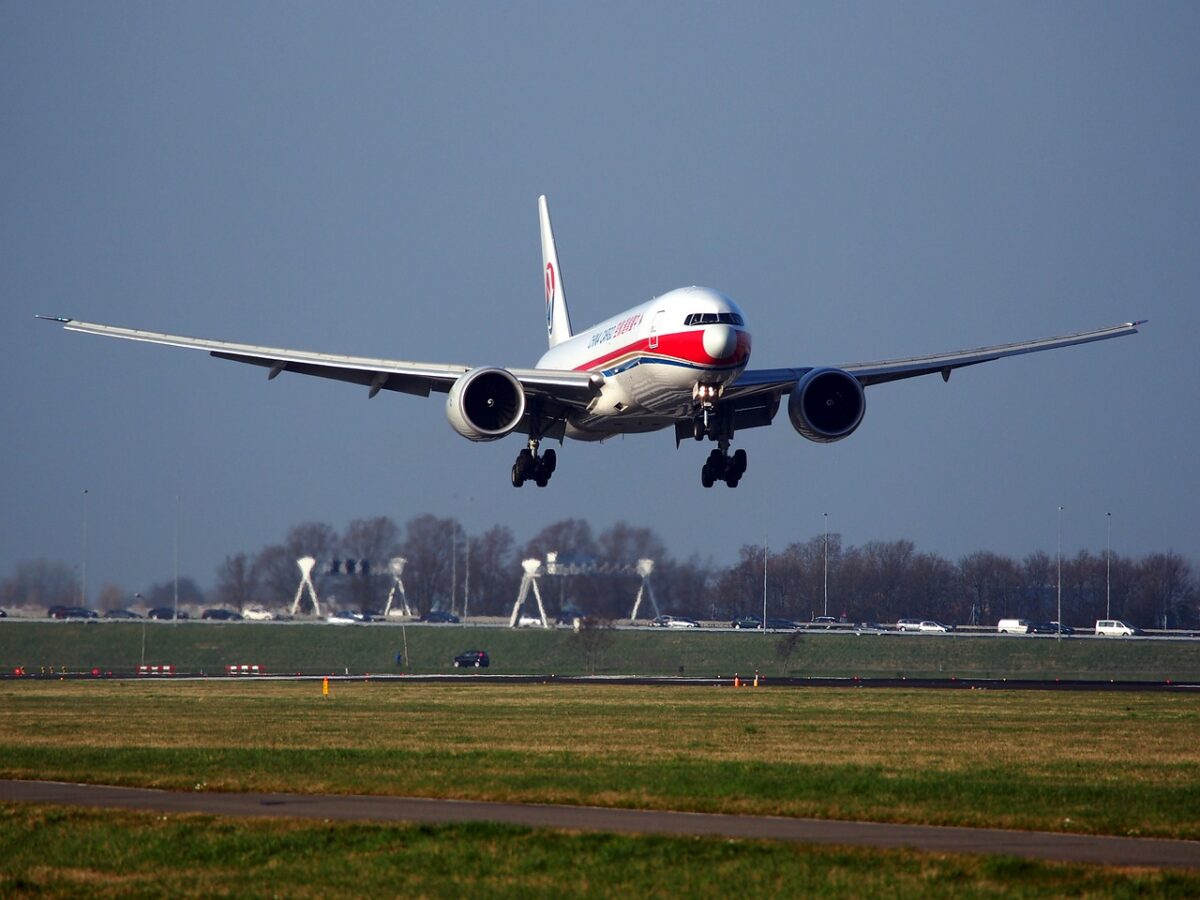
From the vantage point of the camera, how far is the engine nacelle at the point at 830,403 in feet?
157

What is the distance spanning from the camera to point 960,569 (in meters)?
147

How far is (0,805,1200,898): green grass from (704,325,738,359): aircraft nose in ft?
67.4

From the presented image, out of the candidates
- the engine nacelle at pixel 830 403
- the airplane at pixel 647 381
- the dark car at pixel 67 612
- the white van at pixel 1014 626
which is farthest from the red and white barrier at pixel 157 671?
the white van at pixel 1014 626

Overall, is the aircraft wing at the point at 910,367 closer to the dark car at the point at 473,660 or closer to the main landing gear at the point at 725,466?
the main landing gear at the point at 725,466

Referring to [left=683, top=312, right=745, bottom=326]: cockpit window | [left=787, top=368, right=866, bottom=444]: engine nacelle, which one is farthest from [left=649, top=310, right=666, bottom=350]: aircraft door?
[left=787, top=368, right=866, bottom=444]: engine nacelle

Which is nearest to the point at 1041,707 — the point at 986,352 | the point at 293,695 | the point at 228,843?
the point at 986,352

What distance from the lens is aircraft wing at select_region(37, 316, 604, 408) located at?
47.3 meters

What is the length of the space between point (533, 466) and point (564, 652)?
173ft

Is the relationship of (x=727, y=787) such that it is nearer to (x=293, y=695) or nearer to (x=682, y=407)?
(x=682, y=407)

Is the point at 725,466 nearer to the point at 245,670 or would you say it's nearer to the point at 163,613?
the point at 245,670

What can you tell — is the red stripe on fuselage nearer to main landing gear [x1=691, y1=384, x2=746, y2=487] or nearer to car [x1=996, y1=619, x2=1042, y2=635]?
main landing gear [x1=691, y1=384, x2=746, y2=487]

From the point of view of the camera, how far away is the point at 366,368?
48.2 meters

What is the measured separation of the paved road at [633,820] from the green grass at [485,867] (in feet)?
3.69

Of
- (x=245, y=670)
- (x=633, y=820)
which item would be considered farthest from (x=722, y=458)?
(x=245, y=670)
